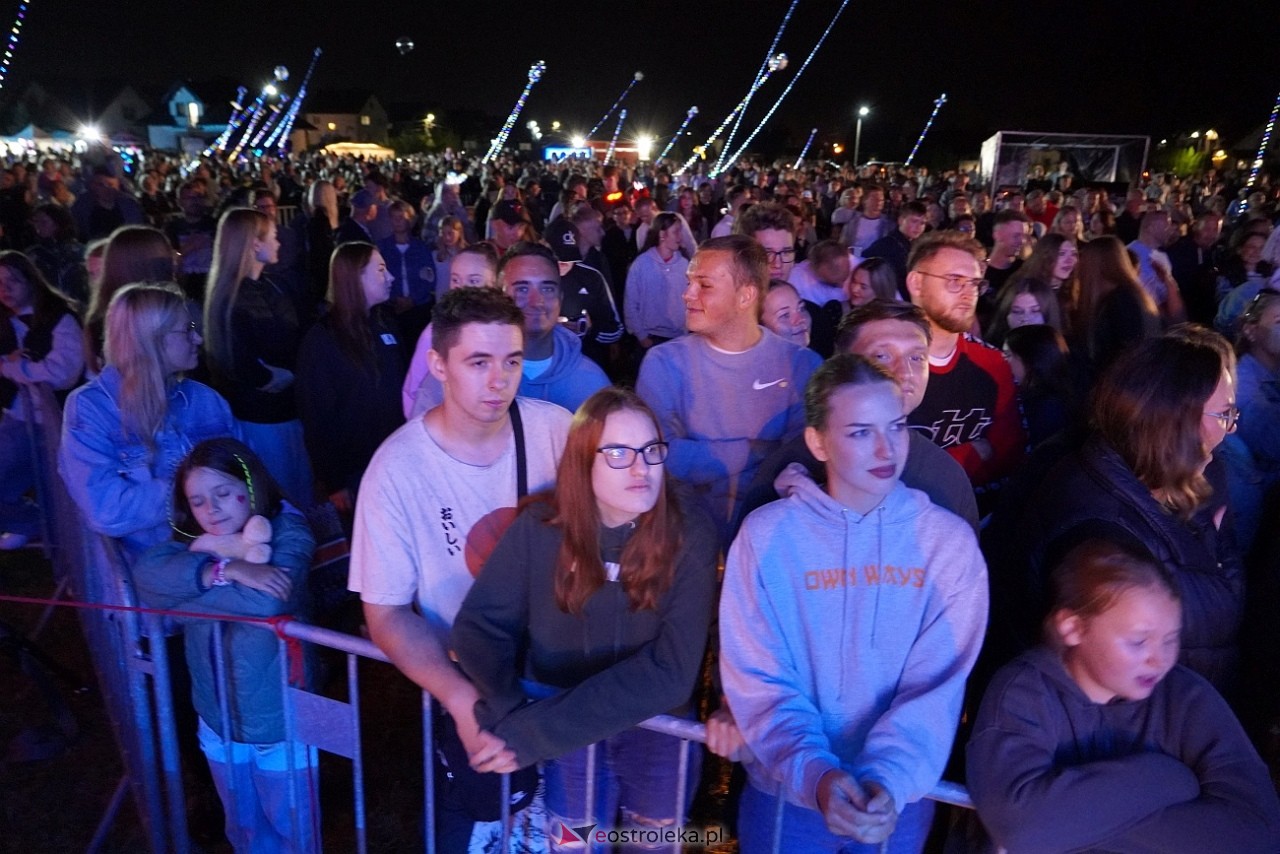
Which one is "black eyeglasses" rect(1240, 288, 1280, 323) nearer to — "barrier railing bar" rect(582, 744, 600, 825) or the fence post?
"barrier railing bar" rect(582, 744, 600, 825)

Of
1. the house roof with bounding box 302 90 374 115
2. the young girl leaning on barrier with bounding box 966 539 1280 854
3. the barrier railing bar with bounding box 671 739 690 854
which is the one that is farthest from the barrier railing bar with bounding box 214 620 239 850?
the house roof with bounding box 302 90 374 115

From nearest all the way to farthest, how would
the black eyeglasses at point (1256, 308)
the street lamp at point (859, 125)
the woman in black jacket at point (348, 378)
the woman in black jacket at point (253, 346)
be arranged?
the black eyeglasses at point (1256, 308), the woman in black jacket at point (348, 378), the woman in black jacket at point (253, 346), the street lamp at point (859, 125)

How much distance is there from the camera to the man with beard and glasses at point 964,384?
3.41m

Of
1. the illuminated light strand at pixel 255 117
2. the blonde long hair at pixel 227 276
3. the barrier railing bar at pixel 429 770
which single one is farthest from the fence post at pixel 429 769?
the illuminated light strand at pixel 255 117

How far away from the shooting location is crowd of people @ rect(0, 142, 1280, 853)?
1969mm

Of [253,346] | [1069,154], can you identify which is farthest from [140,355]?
[1069,154]

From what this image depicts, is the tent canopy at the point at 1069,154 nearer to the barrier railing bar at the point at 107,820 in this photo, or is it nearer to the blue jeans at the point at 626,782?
the blue jeans at the point at 626,782

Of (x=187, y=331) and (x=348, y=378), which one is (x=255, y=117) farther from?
(x=187, y=331)

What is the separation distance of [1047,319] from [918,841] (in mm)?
3747

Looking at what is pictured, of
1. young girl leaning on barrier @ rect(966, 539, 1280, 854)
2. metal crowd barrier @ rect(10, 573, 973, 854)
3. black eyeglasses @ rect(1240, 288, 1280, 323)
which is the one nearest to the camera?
young girl leaning on barrier @ rect(966, 539, 1280, 854)

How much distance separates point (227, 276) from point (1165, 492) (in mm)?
4480

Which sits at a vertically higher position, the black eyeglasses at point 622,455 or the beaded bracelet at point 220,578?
the black eyeglasses at point 622,455

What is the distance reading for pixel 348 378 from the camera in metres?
4.29

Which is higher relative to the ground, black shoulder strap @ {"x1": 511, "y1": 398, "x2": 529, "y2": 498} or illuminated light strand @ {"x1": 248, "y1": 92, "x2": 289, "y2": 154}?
illuminated light strand @ {"x1": 248, "y1": 92, "x2": 289, "y2": 154}
